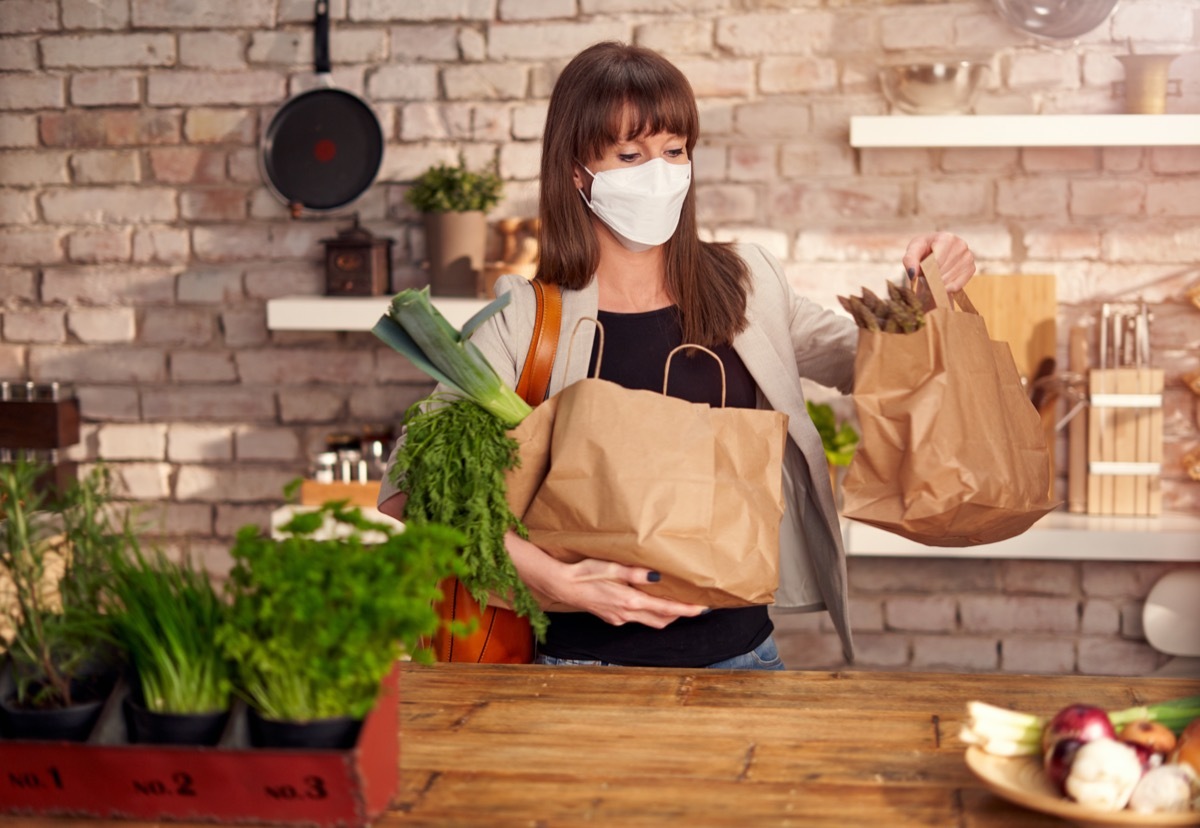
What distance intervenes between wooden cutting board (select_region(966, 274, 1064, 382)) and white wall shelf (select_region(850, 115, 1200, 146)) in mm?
341

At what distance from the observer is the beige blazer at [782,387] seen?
167 centimetres

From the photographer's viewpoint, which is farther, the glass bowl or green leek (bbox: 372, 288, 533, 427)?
the glass bowl

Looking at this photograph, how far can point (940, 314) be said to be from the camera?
1507 mm

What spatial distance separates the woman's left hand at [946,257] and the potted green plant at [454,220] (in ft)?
4.78

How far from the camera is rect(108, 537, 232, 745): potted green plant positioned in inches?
40.0

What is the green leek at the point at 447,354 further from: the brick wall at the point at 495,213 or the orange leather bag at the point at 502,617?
the brick wall at the point at 495,213

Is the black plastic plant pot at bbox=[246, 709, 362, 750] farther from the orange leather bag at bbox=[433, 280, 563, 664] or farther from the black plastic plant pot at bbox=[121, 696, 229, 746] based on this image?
the orange leather bag at bbox=[433, 280, 563, 664]

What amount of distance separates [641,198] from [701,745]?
0.79m

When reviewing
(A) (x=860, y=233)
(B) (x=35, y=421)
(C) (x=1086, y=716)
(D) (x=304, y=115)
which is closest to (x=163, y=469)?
(B) (x=35, y=421)

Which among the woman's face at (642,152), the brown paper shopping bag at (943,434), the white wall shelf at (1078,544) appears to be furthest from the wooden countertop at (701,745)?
the white wall shelf at (1078,544)

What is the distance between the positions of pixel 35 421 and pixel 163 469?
326mm

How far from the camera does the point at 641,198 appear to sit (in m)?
1.69

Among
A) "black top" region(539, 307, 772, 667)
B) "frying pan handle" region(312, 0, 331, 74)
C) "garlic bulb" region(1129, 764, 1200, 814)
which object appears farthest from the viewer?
"frying pan handle" region(312, 0, 331, 74)

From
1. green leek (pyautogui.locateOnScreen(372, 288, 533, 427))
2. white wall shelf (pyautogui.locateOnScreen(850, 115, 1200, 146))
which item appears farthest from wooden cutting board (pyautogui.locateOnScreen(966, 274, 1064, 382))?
green leek (pyautogui.locateOnScreen(372, 288, 533, 427))
